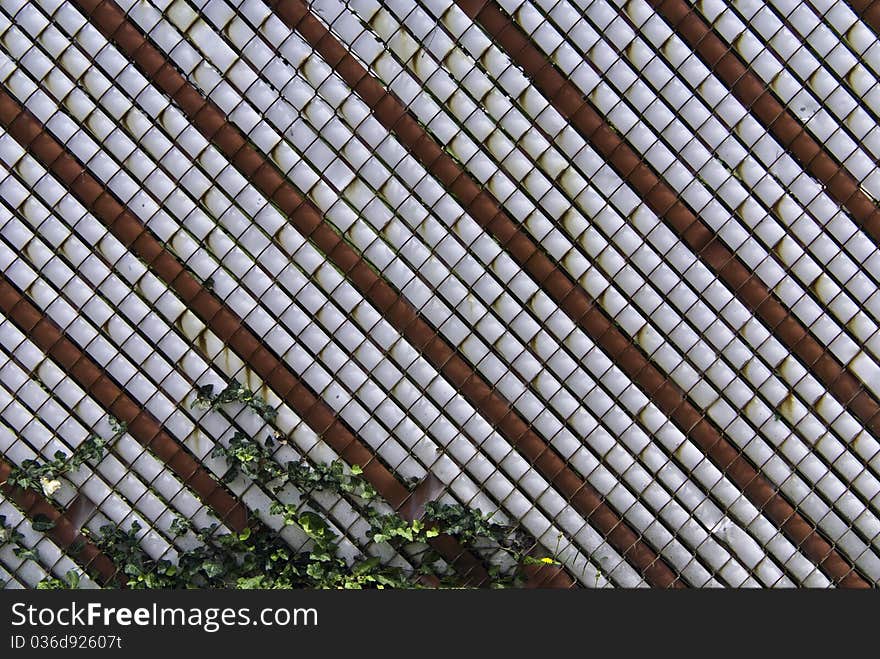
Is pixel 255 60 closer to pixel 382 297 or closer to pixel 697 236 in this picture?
pixel 382 297

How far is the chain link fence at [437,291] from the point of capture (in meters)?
3.37

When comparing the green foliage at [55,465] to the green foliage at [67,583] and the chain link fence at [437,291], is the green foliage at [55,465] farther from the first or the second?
the green foliage at [67,583]

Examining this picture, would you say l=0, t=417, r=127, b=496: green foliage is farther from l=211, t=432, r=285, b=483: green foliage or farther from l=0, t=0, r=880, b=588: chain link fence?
l=211, t=432, r=285, b=483: green foliage

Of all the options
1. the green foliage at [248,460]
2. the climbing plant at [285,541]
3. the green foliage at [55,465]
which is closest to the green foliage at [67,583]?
the climbing plant at [285,541]

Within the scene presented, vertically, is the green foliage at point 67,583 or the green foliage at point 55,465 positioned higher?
the green foliage at point 55,465

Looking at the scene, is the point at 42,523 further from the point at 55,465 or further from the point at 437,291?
the point at 437,291

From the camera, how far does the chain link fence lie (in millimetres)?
3367

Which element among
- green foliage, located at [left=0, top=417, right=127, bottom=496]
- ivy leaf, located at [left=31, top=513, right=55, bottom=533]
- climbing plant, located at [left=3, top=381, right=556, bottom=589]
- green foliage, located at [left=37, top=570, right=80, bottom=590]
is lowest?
climbing plant, located at [left=3, top=381, right=556, bottom=589]

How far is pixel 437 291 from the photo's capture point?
3.44 m

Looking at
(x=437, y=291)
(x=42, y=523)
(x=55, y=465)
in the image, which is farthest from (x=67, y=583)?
(x=437, y=291)

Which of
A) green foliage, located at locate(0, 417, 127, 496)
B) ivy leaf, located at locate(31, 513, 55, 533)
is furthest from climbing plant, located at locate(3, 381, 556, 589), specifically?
ivy leaf, located at locate(31, 513, 55, 533)

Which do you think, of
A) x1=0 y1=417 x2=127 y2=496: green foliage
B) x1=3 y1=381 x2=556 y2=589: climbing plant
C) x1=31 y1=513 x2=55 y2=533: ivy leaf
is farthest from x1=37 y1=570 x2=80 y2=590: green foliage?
x1=0 y1=417 x2=127 y2=496: green foliage

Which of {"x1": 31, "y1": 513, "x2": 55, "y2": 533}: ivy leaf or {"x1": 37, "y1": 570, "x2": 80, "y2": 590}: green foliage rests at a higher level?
{"x1": 31, "y1": 513, "x2": 55, "y2": 533}: ivy leaf

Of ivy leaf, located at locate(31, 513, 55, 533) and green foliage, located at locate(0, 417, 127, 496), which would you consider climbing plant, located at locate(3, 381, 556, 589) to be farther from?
ivy leaf, located at locate(31, 513, 55, 533)
